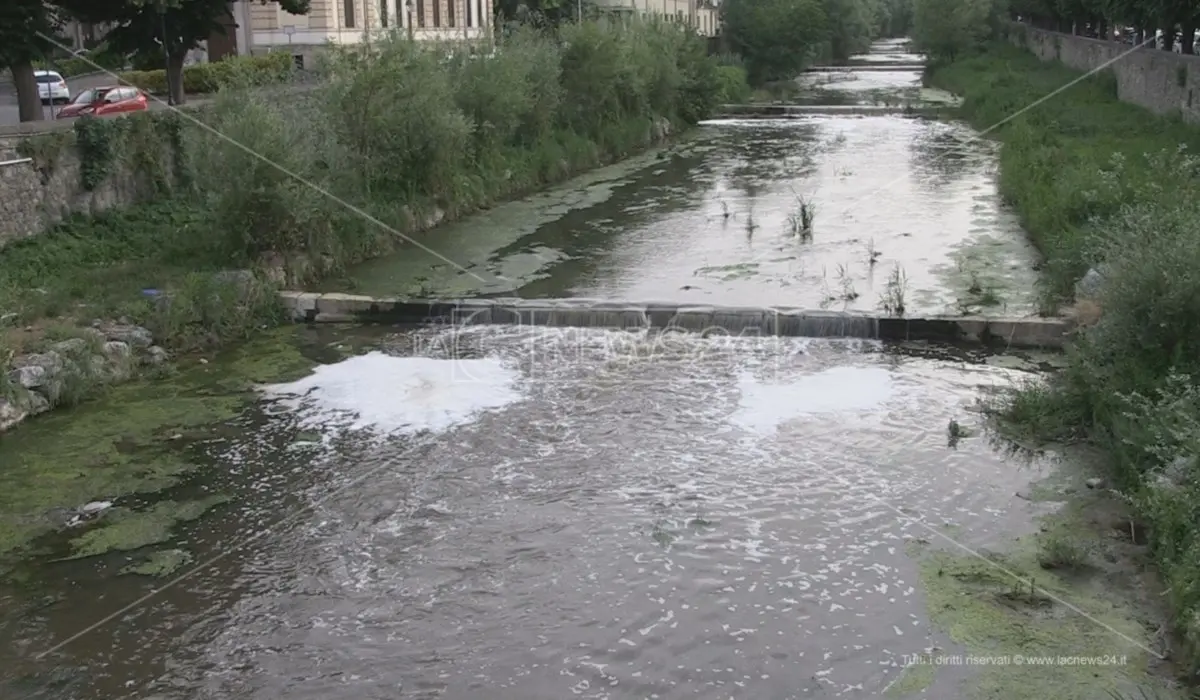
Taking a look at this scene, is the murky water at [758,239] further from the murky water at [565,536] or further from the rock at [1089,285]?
the murky water at [565,536]

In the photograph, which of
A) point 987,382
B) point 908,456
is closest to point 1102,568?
point 908,456

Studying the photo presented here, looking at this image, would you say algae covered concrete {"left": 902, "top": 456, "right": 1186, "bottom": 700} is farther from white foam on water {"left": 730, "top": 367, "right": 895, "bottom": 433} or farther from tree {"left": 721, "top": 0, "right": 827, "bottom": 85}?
tree {"left": 721, "top": 0, "right": 827, "bottom": 85}

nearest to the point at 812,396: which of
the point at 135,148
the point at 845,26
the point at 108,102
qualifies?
the point at 135,148

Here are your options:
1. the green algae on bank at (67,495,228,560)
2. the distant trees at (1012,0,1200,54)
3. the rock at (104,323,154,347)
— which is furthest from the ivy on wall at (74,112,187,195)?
the distant trees at (1012,0,1200,54)

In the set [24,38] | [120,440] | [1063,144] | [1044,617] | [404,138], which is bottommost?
[1044,617]

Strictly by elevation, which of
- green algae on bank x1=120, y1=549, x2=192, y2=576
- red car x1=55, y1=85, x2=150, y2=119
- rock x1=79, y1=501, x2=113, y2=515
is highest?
red car x1=55, y1=85, x2=150, y2=119

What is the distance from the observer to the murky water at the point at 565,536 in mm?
7223

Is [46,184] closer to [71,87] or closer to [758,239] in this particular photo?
[758,239]

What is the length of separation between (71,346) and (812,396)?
7790mm

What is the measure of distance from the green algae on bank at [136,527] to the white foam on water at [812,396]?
16.3 feet

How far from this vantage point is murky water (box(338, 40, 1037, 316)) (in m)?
15.9

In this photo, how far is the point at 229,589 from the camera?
8188mm

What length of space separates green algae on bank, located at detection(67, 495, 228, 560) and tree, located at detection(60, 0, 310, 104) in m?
12.6

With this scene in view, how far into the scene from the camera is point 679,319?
14242 millimetres
